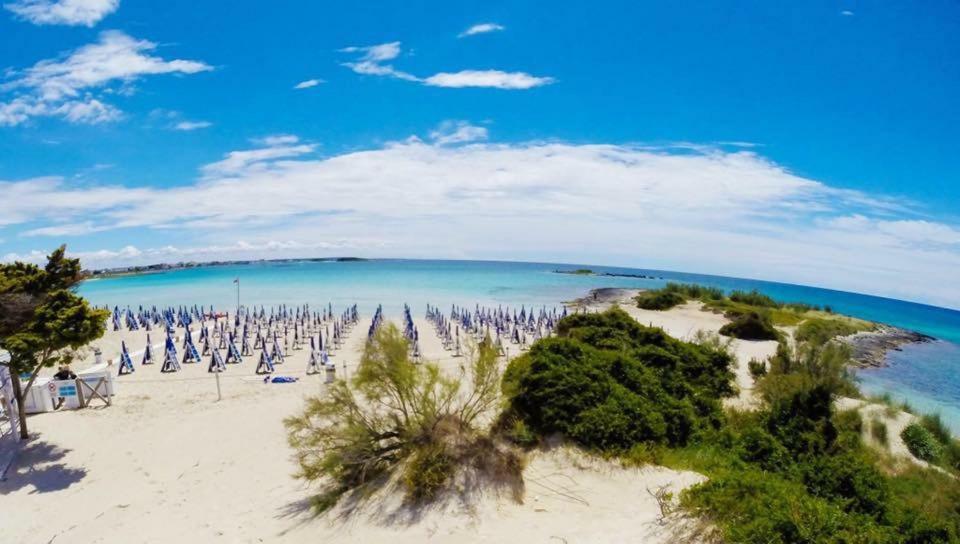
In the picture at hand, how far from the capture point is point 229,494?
9.23 m

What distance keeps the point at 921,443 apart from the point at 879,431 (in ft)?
2.71

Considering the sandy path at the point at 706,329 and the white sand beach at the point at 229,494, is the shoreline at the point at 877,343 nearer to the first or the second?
the sandy path at the point at 706,329

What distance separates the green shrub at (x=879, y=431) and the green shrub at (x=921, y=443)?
481 mm

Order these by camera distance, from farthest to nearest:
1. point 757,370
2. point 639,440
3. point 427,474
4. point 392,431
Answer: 1. point 757,370
2. point 639,440
3. point 392,431
4. point 427,474

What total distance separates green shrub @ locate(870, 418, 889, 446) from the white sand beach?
2841 mm

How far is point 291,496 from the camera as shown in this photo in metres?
8.95

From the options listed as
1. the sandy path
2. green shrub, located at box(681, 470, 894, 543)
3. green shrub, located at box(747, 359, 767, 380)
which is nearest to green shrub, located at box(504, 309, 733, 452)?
green shrub, located at box(681, 470, 894, 543)

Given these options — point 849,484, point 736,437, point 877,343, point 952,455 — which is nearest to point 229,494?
point 736,437

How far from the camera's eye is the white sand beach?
7172 millimetres

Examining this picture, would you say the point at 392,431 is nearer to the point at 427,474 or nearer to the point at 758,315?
the point at 427,474

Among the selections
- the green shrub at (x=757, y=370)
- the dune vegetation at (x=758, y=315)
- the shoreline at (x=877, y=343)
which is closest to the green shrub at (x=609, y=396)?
the green shrub at (x=757, y=370)

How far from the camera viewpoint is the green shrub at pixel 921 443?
11148mm

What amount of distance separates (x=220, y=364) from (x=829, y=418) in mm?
20092

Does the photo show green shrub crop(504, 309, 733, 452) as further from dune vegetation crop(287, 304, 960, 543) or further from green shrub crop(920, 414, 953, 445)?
green shrub crop(920, 414, 953, 445)
